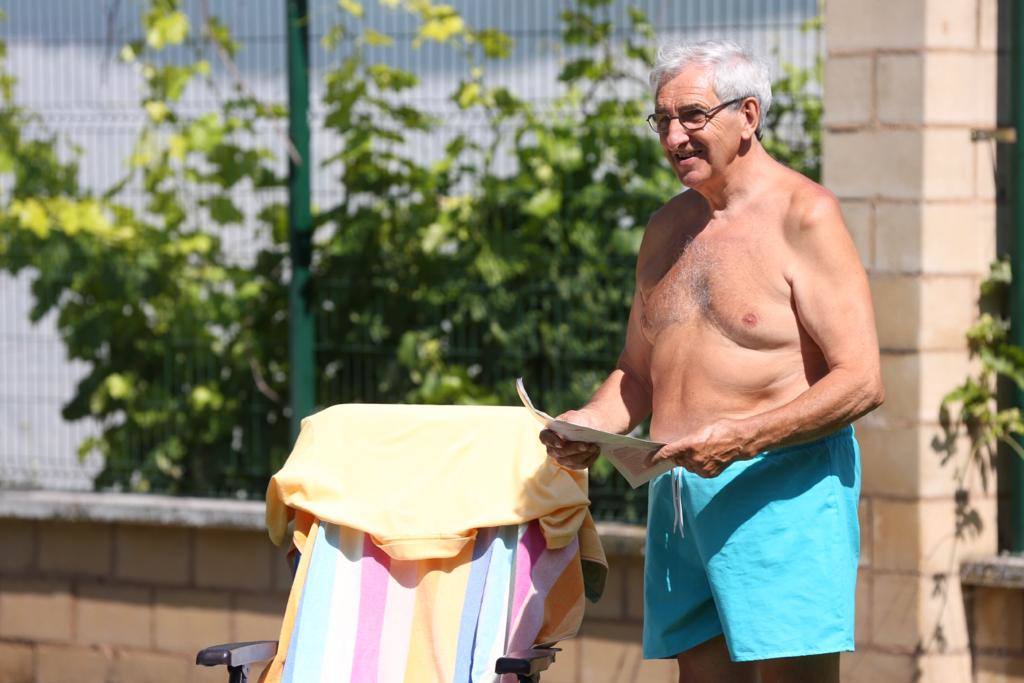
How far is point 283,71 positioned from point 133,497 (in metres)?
1.76

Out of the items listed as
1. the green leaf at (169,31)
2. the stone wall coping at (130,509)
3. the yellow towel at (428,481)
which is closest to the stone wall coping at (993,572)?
the yellow towel at (428,481)

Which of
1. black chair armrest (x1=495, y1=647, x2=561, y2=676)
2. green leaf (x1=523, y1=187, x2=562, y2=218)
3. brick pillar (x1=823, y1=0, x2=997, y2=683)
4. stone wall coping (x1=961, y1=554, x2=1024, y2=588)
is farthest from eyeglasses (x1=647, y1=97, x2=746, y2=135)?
green leaf (x1=523, y1=187, x2=562, y2=218)

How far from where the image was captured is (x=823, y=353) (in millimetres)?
3742

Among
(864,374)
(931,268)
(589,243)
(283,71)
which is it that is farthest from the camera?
(283,71)

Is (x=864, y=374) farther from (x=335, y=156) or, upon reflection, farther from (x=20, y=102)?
(x=20, y=102)

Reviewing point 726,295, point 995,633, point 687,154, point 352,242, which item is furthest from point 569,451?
point 352,242

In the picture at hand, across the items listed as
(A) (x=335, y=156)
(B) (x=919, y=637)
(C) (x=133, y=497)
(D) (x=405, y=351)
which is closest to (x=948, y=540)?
(B) (x=919, y=637)

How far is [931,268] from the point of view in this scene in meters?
5.34

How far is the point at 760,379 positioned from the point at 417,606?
48.9 inches

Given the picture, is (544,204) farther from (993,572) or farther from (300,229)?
(993,572)

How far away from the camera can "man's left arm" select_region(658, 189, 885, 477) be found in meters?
3.62

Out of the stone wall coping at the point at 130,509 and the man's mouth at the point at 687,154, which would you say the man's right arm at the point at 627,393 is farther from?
the stone wall coping at the point at 130,509

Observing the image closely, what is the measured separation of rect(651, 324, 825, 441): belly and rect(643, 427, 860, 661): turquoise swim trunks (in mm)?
118

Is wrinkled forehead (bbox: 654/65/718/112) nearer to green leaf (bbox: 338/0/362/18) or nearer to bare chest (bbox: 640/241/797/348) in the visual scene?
bare chest (bbox: 640/241/797/348)
